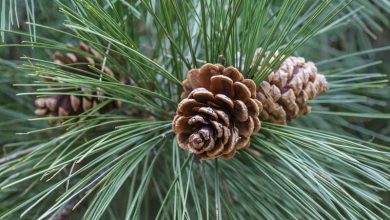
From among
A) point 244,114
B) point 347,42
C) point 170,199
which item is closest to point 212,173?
point 170,199

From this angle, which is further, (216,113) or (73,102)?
(73,102)

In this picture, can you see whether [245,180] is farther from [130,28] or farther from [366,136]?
[366,136]

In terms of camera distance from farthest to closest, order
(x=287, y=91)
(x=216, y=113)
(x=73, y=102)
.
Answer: (x=73, y=102) → (x=287, y=91) → (x=216, y=113)

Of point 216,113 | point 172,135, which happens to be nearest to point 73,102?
point 172,135

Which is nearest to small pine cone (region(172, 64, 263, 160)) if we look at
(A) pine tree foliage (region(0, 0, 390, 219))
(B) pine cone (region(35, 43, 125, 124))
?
(A) pine tree foliage (region(0, 0, 390, 219))

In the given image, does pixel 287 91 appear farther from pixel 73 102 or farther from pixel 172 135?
pixel 73 102

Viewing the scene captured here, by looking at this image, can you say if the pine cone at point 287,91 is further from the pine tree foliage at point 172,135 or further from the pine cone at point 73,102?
the pine cone at point 73,102
